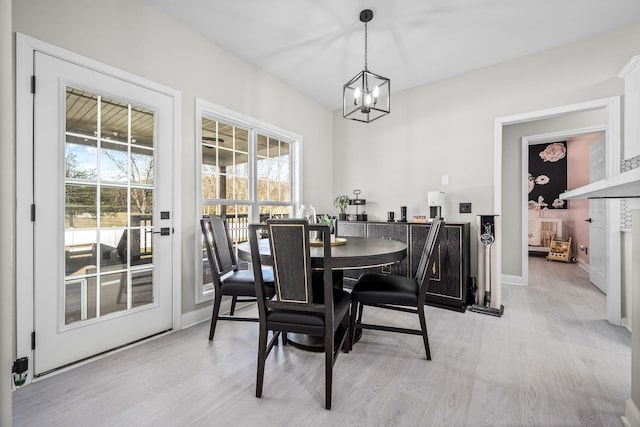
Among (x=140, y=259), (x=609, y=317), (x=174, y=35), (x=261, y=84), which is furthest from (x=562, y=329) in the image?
(x=174, y=35)

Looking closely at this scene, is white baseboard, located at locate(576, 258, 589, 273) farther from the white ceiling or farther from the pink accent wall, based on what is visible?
the white ceiling

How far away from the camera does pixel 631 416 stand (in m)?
1.30

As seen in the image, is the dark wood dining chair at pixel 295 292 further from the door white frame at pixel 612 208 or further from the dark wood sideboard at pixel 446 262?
the door white frame at pixel 612 208

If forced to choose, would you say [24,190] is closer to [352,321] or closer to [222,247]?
[222,247]

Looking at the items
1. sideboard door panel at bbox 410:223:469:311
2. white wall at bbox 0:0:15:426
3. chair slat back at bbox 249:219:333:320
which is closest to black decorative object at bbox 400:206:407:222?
sideboard door panel at bbox 410:223:469:311

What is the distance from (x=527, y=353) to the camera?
2080 millimetres

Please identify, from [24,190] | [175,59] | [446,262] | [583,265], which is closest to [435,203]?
[446,262]

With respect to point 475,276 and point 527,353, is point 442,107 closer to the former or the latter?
point 475,276

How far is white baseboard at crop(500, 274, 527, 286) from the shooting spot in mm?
4039

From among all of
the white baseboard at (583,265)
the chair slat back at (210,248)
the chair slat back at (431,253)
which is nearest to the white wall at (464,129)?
the chair slat back at (431,253)

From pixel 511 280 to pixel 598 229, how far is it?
4.11 ft

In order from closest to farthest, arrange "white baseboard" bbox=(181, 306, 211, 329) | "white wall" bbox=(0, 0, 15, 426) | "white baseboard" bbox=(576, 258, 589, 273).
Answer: "white wall" bbox=(0, 0, 15, 426) < "white baseboard" bbox=(181, 306, 211, 329) < "white baseboard" bbox=(576, 258, 589, 273)

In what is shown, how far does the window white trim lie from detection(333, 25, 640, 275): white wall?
35.3 inches

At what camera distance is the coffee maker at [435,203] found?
3410mm
